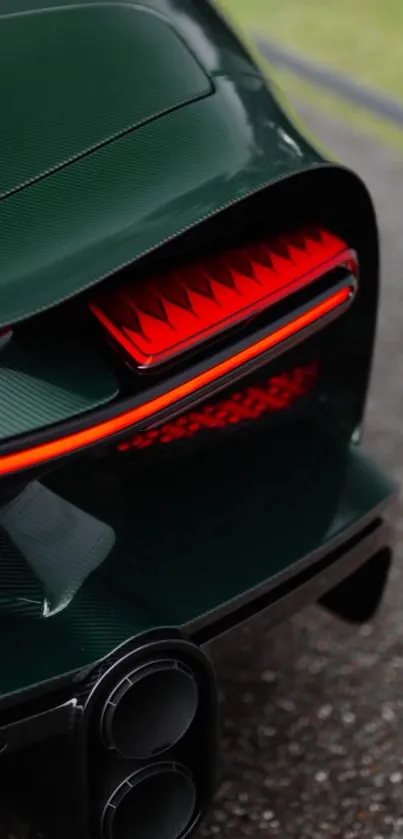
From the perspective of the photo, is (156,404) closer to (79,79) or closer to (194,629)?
(194,629)

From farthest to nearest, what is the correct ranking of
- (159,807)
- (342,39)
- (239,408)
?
(342,39) → (239,408) → (159,807)

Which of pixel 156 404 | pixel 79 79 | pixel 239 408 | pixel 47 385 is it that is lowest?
pixel 239 408

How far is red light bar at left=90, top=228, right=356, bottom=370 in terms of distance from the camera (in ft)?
4.46

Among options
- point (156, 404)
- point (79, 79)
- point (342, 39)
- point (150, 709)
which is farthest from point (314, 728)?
point (342, 39)

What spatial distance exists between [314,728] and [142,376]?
0.93 m

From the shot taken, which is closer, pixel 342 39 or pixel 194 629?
pixel 194 629

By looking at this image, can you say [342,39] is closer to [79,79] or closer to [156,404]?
[79,79]

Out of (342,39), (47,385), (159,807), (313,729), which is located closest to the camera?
(47,385)

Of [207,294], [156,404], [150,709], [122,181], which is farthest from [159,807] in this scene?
[122,181]

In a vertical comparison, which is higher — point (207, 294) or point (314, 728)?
point (207, 294)

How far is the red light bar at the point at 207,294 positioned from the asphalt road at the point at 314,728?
0.45 metres

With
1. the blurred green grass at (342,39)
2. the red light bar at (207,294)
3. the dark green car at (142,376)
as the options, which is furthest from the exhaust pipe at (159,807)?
the blurred green grass at (342,39)

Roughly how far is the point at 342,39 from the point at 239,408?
5.25 m

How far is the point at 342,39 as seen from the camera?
639cm
